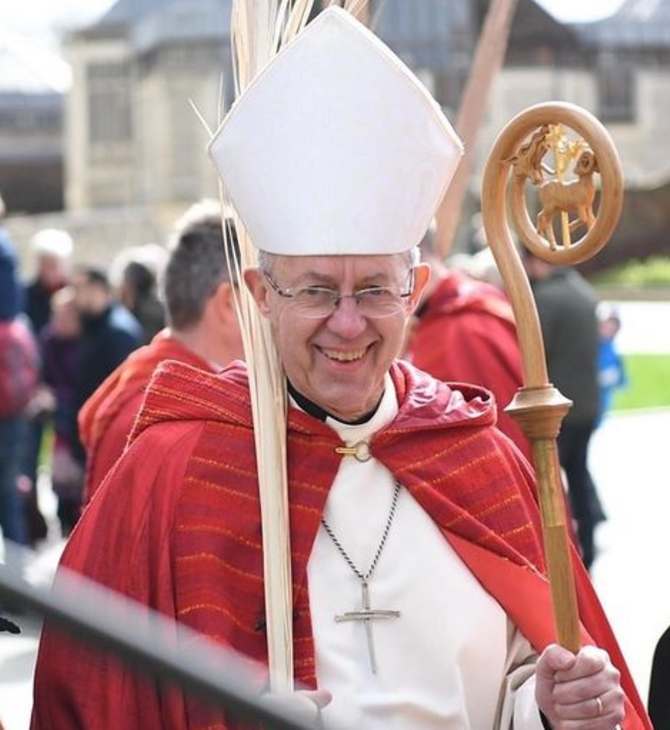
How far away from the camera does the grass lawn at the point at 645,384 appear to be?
19625 millimetres

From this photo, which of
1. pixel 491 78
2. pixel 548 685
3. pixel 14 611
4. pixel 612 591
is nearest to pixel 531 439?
pixel 548 685

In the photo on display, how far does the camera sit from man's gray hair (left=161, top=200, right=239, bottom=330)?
4.74 m

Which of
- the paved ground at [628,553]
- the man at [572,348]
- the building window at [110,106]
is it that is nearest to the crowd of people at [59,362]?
the paved ground at [628,553]

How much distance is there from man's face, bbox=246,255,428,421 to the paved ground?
0.49 m

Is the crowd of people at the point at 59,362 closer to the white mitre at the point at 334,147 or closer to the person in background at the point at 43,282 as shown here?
the person in background at the point at 43,282

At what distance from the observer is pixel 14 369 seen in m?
8.21

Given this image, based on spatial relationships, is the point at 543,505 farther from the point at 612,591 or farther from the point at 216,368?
the point at 612,591

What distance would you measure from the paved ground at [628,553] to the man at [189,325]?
490 mm

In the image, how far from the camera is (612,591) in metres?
9.05

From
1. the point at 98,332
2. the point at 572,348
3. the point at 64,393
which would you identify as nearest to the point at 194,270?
the point at 572,348

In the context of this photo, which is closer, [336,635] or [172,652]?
[172,652]

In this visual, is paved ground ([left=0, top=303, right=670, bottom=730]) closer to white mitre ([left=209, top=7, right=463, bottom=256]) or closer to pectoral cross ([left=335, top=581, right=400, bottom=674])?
pectoral cross ([left=335, top=581, right=400, bottom=674])

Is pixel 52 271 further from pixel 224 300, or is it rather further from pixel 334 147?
A: pixel 334 147

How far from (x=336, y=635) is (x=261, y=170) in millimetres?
714
